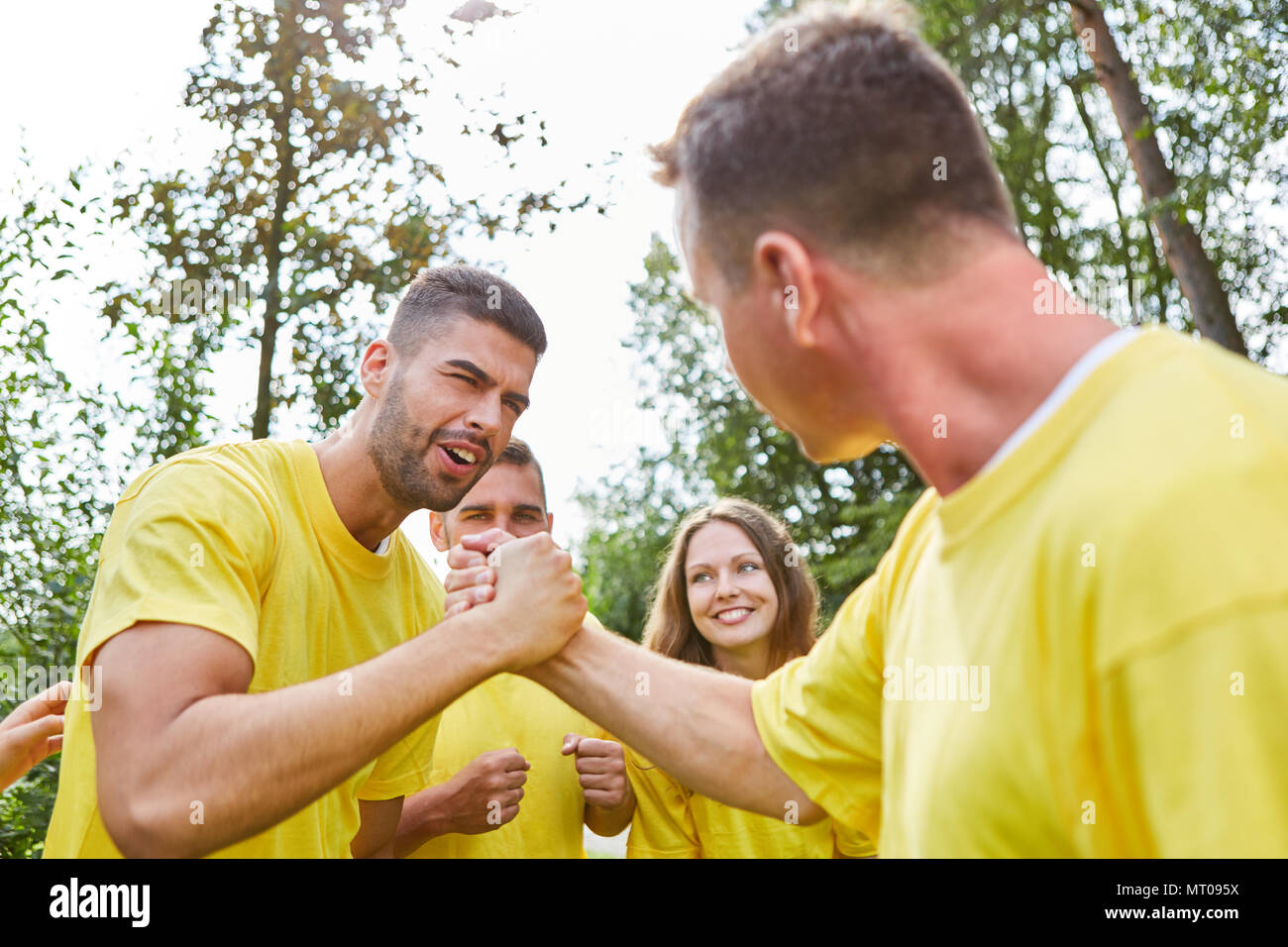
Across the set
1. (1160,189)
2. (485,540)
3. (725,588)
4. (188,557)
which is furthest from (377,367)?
(1160,189)

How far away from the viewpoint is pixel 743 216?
5.44 feet

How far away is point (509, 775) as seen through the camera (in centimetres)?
358

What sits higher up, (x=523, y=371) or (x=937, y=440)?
(x=523, y=371)

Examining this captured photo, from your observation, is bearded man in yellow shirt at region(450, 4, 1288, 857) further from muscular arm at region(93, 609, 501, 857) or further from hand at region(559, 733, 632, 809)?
hand at region(559, 733, 632, 809)

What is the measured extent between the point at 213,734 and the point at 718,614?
9.56 ft

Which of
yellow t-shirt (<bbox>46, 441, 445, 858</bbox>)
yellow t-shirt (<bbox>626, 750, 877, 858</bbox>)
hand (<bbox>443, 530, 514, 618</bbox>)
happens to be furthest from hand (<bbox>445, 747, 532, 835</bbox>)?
hand (<bbox>443, 530, 514, 618</bbox>)

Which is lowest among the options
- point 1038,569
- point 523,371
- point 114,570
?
point 1038,569

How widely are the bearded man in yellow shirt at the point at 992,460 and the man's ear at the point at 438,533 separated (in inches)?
111

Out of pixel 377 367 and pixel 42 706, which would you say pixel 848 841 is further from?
pixel 42 706

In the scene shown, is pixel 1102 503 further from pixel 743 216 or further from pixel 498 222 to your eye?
pixel 498 222

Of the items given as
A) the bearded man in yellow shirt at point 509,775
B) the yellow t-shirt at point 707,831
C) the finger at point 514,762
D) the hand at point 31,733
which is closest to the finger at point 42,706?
the hand at point 31,733

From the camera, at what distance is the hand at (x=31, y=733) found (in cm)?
328
